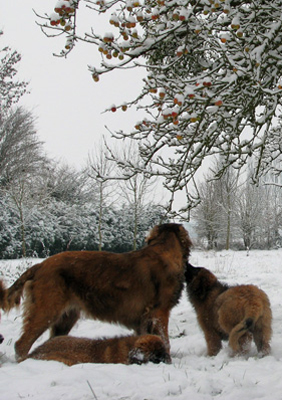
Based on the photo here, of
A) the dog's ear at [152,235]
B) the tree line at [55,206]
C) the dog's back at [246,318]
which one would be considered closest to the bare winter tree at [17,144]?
the tree line at [55,206]

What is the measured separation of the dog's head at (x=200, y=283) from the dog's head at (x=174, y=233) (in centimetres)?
39

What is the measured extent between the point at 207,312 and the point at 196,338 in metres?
0.66

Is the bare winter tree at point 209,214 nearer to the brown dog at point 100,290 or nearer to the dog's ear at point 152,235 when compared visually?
the dog's ear at point 152,235

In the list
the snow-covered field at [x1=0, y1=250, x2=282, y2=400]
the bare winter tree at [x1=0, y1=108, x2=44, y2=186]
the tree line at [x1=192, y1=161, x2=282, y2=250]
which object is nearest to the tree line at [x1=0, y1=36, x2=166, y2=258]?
the bare winter tree at [x1=0, y1=108, x2=44, y2=186]

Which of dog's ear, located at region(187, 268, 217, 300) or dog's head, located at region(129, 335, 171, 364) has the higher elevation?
dog's ear, located at region(187, 268, 217, 300)

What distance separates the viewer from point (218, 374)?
3.04 meters

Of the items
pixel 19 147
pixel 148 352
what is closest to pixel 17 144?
pixel 19 147

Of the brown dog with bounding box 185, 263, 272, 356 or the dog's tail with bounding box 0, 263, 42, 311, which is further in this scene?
the dog's tail with bounding box 0, 263, 42, 311

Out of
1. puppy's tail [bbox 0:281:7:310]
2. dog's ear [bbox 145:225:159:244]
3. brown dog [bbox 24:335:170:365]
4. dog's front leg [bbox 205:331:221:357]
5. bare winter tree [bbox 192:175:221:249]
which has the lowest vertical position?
dog's front leg [bbox 205:331:221:357]

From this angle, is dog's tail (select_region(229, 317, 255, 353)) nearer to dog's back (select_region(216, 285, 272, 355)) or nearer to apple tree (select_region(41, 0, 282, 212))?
dog's back (select_region(216, 285, 272, 355))

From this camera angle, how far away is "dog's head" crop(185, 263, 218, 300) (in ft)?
16.3

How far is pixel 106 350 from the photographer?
11.9ft

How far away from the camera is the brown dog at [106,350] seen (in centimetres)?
337

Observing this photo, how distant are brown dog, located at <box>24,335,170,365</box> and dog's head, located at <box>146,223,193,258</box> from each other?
138 cm
